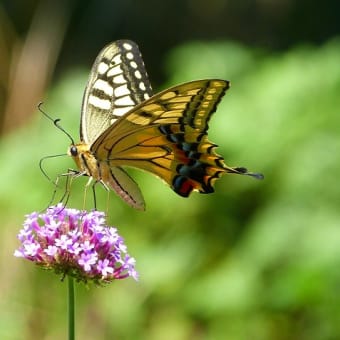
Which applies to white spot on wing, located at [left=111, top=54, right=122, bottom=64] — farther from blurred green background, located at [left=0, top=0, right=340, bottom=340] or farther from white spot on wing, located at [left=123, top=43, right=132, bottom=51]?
blurred green background, located at [left=0, top=0, right=340, bottom=340]

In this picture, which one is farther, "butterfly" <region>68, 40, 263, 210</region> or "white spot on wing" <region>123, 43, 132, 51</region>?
"white spot on wing" <region>123, 43, 132, 51</region>

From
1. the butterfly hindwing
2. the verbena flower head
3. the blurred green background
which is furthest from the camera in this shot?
the blurred green background

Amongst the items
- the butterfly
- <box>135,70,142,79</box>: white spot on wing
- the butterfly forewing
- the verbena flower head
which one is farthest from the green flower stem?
<box>135,70,142,79</box>: white spot on wing

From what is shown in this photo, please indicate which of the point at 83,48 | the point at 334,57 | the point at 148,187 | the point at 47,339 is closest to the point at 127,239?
the point at 148,187

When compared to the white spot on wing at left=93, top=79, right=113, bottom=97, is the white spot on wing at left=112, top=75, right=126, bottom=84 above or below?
above

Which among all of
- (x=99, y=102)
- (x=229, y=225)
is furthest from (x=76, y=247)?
(x=229, y=225)

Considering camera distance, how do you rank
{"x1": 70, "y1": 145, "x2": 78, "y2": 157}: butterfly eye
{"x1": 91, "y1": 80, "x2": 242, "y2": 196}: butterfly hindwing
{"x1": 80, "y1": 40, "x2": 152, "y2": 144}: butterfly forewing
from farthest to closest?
{"x1": 80, "y1": 40, "x2": 152, "y2": 144}: butterfly forewing → {"x1": 70, "y1": 145, "x2": 78, "y2": 157}: butterfly eye → {"x1": 91, "y1": 80, "x2": 242, "y2": 196}: butterfly hindwing

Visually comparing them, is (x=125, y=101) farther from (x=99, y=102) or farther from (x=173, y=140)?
(x=173, y=140)
